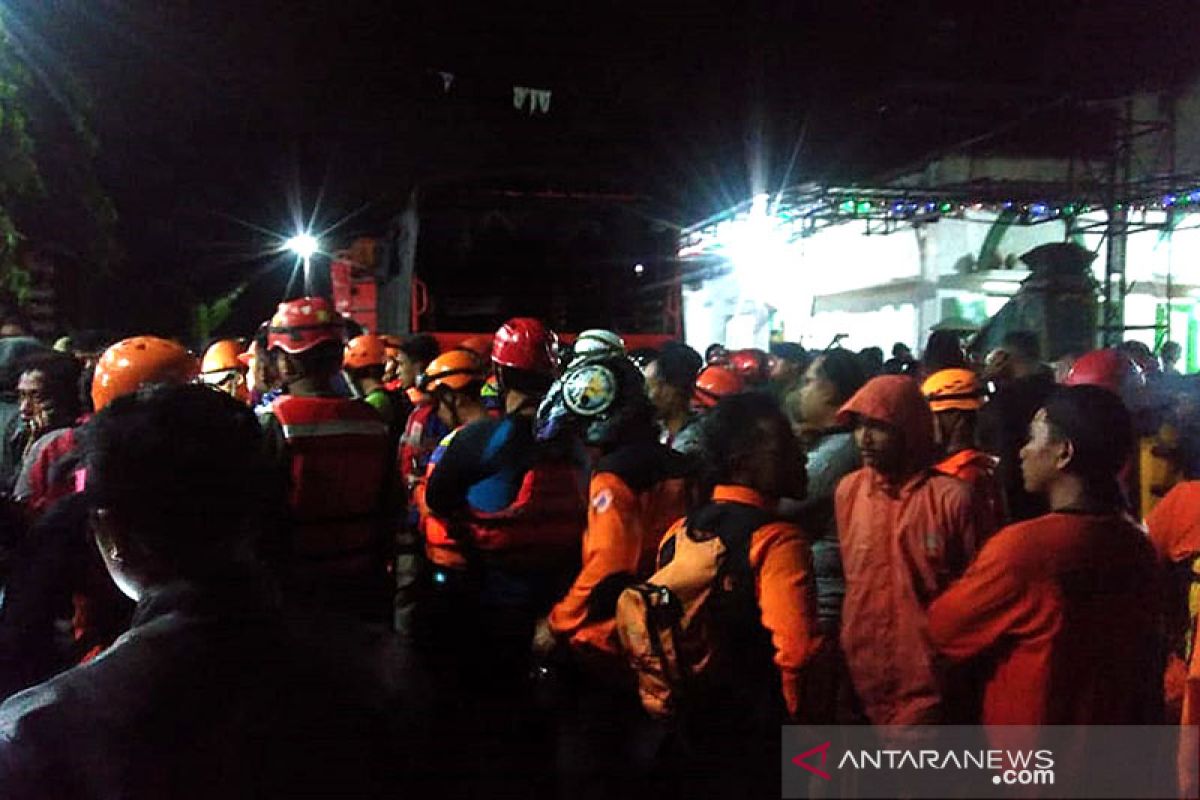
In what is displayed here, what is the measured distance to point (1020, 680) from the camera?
7.77 ft

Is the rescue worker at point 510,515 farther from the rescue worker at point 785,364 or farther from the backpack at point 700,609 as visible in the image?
the rescue worker at point 785,364

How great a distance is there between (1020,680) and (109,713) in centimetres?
201

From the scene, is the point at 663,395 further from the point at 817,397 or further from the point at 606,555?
the point at 606,555

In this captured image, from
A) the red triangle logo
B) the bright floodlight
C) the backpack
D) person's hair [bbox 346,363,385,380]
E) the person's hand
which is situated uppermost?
the bright floodlight

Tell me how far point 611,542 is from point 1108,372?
318 centimetres

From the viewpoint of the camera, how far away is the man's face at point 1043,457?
2.43 m

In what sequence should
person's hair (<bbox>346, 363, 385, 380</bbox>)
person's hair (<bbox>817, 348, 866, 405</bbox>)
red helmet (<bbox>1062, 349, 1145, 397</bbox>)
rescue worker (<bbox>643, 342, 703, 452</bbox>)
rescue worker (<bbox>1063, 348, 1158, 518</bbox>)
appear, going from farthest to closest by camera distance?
person's hair (<bbox>346, 363, 385, 380</bbox>) < rescue worker (<bbox>643, 342, 703, 452</bbox>) < red helmet (<bbox>1062, 349, 1145, 397</bbox>) < person's hair (<bbox>817, 348, 866, 405</bbox>) < rescue worker (<bbox>1063, 348, 1158, 518</bbox>)

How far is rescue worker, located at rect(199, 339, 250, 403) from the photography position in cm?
595

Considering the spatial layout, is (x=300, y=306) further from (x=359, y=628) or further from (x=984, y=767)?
(x=984, y=767)

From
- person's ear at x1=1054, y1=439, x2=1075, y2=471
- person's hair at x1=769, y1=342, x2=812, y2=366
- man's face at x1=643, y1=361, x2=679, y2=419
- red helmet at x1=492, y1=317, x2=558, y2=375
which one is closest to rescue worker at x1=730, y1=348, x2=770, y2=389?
person's hair at x1=769, y1=342, x2=812, y2=366

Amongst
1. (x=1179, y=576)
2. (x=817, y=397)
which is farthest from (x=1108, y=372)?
(x=1179, y=576)

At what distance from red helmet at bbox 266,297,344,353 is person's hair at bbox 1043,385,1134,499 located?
279 centimetres

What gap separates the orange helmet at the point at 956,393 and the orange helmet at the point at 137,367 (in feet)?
10.2

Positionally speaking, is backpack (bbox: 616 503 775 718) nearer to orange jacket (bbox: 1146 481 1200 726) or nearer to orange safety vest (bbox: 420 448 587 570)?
orange safety vest (bbox: 420 448 587 570)
